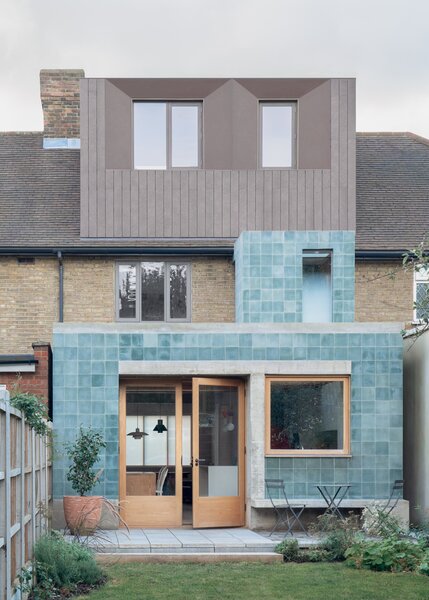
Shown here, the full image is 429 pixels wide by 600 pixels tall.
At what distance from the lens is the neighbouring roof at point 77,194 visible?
70.9ft

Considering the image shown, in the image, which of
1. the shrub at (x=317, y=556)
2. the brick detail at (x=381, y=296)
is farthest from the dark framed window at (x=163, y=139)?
the shrub at (x=317, y=556)

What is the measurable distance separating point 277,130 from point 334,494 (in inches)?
335

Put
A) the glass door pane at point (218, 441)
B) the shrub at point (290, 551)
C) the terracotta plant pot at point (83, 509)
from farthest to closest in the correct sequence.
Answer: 1. the glass door pane at point (218, 441)
2. the terracotta plant pot at point (83, 509)
3. the shrub at point (290, 551)

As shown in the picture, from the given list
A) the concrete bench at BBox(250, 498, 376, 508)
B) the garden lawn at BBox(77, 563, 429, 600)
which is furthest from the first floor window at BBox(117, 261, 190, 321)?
the garden lawn at BBox(77, 563, 429, 600)

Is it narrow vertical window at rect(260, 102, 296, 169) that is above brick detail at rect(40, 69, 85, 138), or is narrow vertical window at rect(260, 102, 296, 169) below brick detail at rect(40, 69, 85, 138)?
below

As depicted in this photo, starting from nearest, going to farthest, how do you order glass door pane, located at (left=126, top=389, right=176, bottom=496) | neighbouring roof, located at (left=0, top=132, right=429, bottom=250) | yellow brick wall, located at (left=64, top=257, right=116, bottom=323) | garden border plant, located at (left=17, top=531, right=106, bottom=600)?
garden border plant, located at (left=17, top=531, right=106, bottom=600)
glass door pane, located at (left=126, top=389, right=176, bottom=496)
yellow brick wall, located at (left=64, top=257, right=116, bottom=323)
neighbouring roof, located at (left=0, top=132, right=429, bottom=250)

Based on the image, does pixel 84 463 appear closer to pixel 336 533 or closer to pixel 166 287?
pixel 336 533

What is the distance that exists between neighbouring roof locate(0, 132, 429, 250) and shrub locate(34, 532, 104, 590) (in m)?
9.92

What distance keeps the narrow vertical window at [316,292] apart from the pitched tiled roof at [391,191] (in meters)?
2.49

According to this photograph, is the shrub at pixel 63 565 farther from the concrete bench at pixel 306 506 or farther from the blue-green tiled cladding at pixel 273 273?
the blue-green tiled cladding at pixel 273 273

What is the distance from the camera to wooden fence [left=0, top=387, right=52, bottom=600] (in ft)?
27.2

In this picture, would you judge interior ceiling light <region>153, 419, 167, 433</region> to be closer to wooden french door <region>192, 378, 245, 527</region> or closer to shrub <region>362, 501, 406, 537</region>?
wooden french door <region>192, 378, 245, 527</region>

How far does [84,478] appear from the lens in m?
16.3

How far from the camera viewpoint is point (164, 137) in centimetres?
2159
